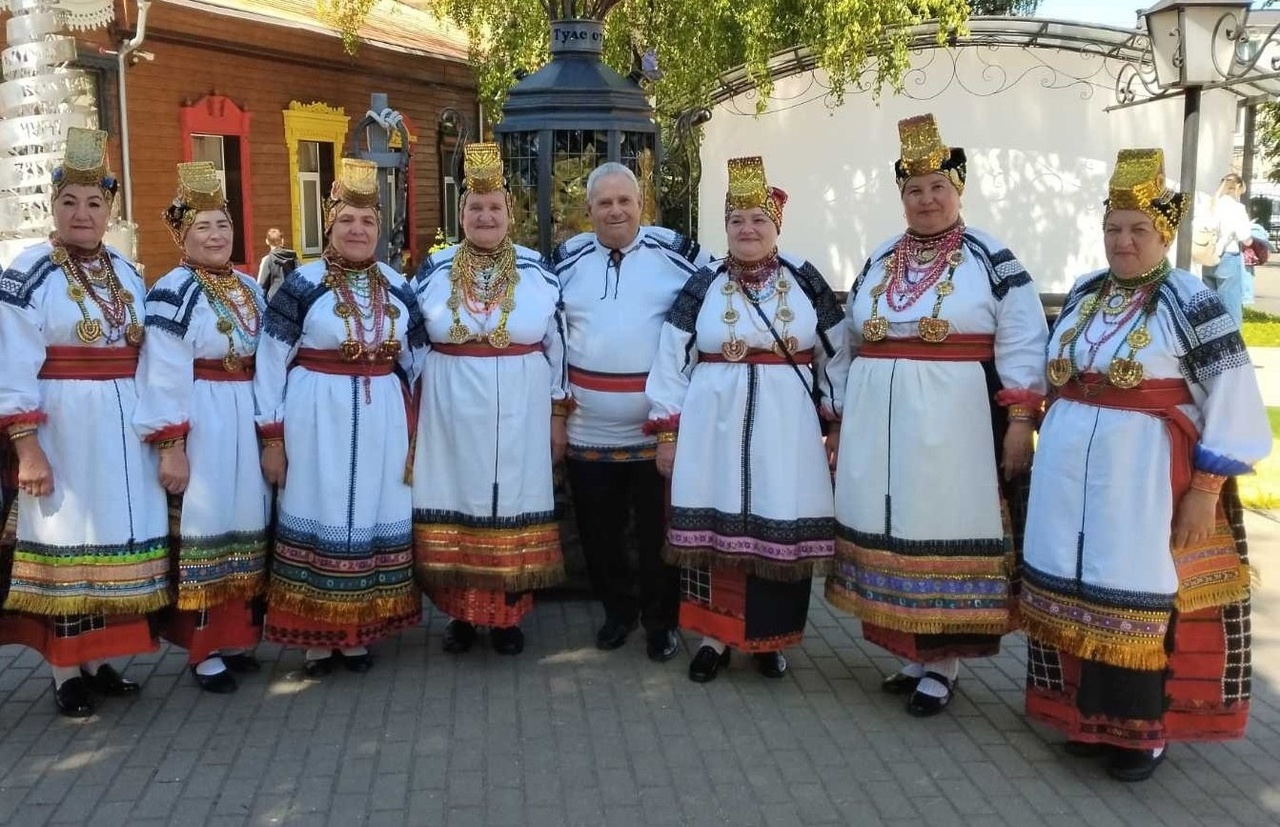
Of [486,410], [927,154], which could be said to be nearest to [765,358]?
[927,154]

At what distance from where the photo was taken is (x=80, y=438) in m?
3.54

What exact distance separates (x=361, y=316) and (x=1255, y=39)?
19.4ft

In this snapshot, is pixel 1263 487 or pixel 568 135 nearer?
pixel 568 135

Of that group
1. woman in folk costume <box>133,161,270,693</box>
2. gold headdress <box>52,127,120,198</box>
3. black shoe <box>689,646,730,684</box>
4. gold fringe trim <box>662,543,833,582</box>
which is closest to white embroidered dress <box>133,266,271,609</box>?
woman in folk costume <box>133,161,270,693</box>

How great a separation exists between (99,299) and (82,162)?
434 mm

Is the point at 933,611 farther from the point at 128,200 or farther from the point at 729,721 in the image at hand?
the point at 128,200

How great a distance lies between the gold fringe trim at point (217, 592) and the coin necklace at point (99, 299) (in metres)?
0.83

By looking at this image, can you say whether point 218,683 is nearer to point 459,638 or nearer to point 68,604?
point 68,604

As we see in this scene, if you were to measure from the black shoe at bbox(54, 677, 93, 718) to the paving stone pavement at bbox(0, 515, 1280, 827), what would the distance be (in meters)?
0.05

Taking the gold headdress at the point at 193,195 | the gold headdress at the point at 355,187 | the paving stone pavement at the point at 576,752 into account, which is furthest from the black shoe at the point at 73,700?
the gold headdress at the point at 355,187

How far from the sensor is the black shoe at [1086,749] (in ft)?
11.2

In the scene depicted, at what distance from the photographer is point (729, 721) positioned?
12.3 feet

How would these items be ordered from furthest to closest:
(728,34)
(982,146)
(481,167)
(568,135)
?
1. (982,146)
2. (728,34)
3. (568,135)
4. (481,167)

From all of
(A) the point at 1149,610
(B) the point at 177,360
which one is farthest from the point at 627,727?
(B) the point at 177,360
